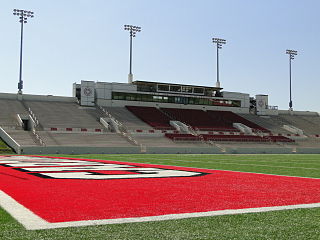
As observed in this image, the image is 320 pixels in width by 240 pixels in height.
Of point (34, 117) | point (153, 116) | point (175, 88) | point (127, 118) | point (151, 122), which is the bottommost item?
point (151, 122)

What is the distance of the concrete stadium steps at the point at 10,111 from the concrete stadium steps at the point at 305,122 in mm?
37800

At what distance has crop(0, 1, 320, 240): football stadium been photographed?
16.0 ft

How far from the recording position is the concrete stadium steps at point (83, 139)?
36812mm

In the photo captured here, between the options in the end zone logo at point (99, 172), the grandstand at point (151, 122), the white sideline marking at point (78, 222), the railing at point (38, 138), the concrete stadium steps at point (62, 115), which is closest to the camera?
the white sideline marking at point (78, 222)

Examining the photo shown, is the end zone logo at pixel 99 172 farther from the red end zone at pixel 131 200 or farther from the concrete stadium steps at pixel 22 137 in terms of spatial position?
the concrete stadium steps at pixel 22 137

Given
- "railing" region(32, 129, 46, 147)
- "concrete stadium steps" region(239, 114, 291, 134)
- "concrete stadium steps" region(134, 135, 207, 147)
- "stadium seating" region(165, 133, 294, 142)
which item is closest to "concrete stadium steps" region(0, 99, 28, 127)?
"railing" region(32, 129, 46, 147)

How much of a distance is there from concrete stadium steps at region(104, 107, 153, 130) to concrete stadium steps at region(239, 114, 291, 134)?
18398 millimetres

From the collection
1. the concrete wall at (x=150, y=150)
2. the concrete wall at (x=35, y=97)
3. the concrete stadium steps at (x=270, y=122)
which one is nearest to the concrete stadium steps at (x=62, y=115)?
the concrete wall at (x=35, y=97)

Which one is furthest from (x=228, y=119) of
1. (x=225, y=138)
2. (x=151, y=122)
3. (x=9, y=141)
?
(x=9, y=141)

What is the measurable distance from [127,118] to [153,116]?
4.22m

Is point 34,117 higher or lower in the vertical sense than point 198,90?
lower

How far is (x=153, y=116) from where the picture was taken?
170ft

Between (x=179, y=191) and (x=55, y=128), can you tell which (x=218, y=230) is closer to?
(x=179, y=191)

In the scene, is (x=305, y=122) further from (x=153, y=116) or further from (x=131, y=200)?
(x=131, y=200)
